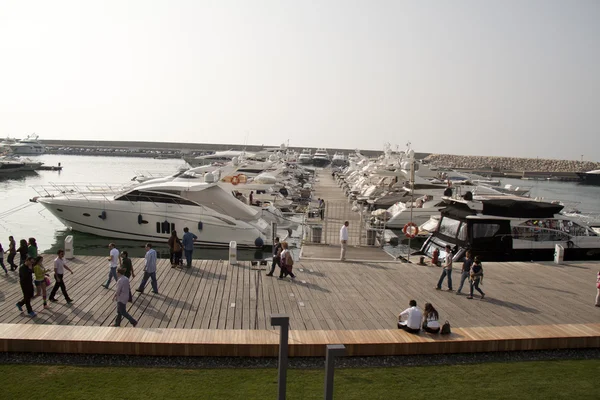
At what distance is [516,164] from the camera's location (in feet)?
489

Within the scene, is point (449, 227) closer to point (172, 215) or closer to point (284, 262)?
point (284, 262)

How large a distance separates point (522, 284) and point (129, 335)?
1162 centimetres

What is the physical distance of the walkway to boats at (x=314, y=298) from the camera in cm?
1106

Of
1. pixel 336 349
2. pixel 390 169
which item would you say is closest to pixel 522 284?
Result: pixel 336 349

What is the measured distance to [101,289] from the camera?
13.0m

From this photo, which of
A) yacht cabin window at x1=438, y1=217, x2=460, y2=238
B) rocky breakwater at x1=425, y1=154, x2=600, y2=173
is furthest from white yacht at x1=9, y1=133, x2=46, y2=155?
yacht cabin window at x1=438, y1=217, x2=460, y2=238

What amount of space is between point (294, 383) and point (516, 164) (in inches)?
6195

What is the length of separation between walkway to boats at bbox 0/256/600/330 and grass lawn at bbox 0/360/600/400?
233cm

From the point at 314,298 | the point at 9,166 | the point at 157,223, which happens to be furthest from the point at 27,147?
the point at 314,298

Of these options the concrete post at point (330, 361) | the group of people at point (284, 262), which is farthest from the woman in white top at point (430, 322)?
the group of people at point (284, 262)

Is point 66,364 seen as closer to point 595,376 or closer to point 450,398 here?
point 450,398

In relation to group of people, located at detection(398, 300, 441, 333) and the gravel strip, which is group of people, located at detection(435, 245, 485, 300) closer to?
group of people, located at detection(398, 300, 441, 333)

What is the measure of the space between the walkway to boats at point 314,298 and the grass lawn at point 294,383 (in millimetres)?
2326

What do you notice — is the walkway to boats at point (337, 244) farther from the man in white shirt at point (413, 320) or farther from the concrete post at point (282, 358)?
the concrete post at point (282, 358)
